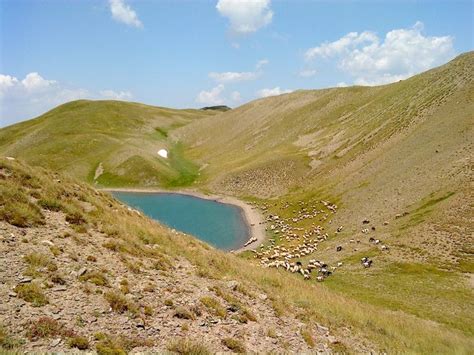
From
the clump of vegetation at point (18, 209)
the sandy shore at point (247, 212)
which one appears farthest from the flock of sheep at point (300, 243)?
the clump of vegetation at point (18, 209)

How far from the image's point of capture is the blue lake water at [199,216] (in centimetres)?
7025

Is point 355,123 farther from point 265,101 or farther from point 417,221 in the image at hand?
point 265,101

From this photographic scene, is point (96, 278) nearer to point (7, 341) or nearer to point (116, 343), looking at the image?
point (116, 343)

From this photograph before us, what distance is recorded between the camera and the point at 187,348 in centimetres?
1366

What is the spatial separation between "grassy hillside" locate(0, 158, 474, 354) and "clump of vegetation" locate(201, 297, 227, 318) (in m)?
0.05

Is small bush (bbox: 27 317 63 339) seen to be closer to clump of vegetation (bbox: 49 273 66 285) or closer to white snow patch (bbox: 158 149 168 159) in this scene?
clump of vegetation (bbox: 49 273 66 285)

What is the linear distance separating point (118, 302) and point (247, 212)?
7087 centimetres

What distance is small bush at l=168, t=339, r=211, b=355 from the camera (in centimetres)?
1358

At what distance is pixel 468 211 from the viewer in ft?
156

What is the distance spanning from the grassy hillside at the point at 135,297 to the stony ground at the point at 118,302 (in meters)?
0.05

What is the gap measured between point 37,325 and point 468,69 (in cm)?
10799

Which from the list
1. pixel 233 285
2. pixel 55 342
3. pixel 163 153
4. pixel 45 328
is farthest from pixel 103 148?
pixel 55 342

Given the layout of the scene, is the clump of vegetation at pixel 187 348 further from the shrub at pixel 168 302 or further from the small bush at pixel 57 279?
the small bush at pixel 57 279

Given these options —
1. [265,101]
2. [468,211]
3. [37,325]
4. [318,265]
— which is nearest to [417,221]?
[468,211]
